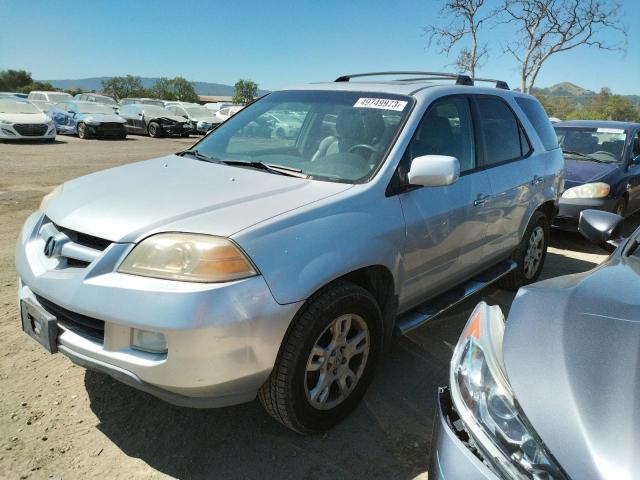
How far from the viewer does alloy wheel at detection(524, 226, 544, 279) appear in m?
4.52

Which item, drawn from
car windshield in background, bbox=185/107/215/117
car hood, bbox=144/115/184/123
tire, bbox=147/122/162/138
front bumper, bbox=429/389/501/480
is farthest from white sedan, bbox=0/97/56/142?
front bumper, bbox=429/389/501/480

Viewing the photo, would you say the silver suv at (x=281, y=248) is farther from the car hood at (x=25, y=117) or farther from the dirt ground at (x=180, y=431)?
the car hood at (x=25, y=117)

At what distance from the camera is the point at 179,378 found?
197 cm

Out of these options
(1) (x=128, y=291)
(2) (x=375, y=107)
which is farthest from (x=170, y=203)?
(2) (x=375, y=107)

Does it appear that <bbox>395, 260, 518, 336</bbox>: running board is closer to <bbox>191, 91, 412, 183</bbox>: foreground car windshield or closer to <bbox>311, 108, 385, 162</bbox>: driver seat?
<bbox>191, 91, 412, 183</bbox>: foreground car windshield

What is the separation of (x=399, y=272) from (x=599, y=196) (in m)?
4.82

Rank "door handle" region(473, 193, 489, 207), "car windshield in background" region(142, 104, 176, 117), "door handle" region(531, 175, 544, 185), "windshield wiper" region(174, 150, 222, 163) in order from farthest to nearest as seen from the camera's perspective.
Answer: "car windshield in background" region(142, 104, 176, 117) → "door handle" region(531, 175, 544, 185) → "door handle" region(473, 193, 489, 207) → "windshield wiper" region(174, 150, 222, 163)

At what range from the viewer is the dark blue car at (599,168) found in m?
6.38

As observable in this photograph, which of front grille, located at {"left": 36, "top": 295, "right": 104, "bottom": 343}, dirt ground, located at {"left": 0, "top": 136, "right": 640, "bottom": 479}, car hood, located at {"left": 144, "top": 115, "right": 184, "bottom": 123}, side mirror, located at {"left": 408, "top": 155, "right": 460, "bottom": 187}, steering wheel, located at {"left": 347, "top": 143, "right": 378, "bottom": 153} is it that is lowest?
dirt ground, located at {"left": 0, "top": 136, "right": 640, "bottom": 479}

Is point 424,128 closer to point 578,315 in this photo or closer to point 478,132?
point 478,132

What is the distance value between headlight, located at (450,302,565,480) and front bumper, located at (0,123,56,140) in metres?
16.9

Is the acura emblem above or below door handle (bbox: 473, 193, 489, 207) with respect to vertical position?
below

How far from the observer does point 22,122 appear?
15188mm

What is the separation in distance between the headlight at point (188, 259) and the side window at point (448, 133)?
135cm
